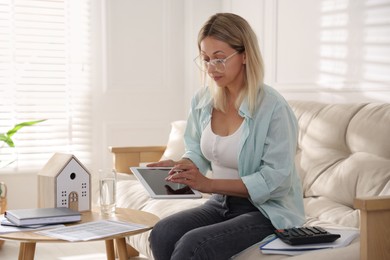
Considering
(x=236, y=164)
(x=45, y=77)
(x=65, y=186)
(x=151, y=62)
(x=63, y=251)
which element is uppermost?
(x=151, y=62)

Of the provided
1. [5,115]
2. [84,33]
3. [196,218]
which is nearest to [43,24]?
[84,33]

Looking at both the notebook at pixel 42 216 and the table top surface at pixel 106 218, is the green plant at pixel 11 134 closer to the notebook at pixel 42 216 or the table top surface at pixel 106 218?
the table top surface at pixel 106 218

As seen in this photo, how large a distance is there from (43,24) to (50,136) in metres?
0.77

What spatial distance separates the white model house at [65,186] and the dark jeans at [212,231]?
14.1 inches

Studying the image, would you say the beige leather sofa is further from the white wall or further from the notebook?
the white wall

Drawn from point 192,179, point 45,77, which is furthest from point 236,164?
point 45,77

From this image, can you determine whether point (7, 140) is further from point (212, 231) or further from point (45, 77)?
point (212, 231)

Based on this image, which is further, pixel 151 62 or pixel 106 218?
pixel 151 62

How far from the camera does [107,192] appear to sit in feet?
7.08

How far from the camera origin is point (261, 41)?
3883mm

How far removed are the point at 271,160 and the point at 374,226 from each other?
42 centimetres

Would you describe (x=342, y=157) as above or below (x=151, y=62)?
below

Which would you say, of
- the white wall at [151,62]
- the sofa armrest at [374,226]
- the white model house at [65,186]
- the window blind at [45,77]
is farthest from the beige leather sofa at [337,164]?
the window blind at [45,77]

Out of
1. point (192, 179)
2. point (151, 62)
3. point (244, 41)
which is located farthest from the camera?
point (151, 62)
